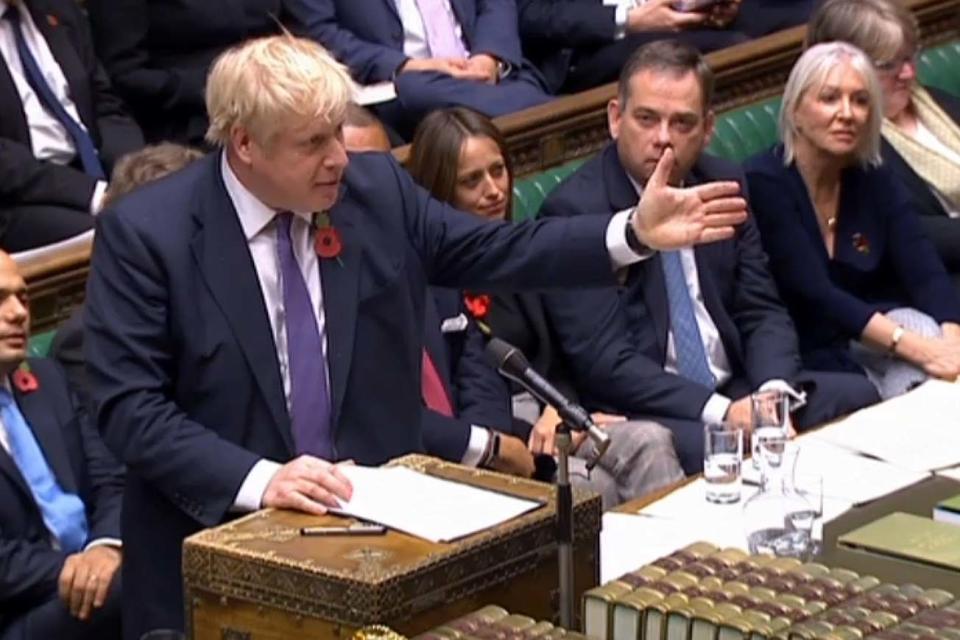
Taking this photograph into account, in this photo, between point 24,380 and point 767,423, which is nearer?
point 767,423

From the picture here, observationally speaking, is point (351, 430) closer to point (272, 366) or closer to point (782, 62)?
point (272, 366)

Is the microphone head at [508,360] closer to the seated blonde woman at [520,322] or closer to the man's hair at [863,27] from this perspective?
the seated blonde woman at [520,322]

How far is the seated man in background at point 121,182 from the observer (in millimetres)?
4020

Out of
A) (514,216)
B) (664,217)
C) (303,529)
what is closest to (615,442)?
(514,216)

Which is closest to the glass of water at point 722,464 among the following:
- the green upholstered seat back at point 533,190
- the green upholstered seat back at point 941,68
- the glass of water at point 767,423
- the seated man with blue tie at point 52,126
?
the glass of water at point 767,423

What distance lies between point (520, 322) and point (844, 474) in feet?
3.20

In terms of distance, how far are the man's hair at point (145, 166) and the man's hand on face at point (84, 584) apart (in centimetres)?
69

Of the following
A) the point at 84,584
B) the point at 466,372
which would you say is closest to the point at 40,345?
the point at 84,584

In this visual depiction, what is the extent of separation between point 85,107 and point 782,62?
1.94m

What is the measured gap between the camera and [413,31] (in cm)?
568

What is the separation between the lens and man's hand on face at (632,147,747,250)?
307 centimetres

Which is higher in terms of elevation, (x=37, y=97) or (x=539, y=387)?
(x=539, y=387)

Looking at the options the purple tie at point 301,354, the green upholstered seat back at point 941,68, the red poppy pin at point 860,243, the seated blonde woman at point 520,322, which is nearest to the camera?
the purple tie at point 301,354

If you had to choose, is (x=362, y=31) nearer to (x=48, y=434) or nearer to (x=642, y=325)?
(x=642, y=325)
